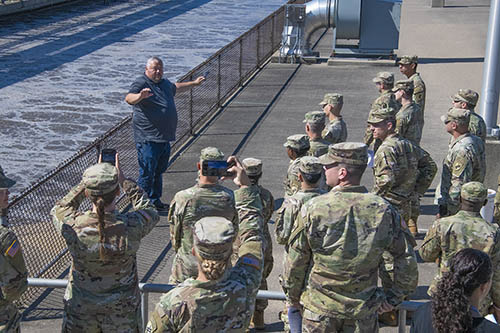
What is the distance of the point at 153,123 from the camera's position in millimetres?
9828

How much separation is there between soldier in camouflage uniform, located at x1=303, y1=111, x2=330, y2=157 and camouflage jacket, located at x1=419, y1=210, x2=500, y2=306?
233 cm

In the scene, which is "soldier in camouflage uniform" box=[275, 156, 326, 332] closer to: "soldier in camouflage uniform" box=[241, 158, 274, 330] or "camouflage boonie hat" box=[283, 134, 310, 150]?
"soldier in camouflage uniform" box=[241, 158, 274, 330]

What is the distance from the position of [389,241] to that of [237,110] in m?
11.4

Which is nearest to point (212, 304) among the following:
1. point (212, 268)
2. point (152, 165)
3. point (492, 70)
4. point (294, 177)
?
point (212, 268)

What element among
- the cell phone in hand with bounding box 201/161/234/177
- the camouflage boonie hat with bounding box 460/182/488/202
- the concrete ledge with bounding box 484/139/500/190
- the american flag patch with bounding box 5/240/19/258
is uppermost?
the cell phone in hand with bounding box 201/161/234/177

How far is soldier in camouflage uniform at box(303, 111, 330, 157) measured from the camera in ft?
26.9

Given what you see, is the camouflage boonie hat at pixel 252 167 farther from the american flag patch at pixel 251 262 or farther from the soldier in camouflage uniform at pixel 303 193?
the american flag patch at pixel 251 262

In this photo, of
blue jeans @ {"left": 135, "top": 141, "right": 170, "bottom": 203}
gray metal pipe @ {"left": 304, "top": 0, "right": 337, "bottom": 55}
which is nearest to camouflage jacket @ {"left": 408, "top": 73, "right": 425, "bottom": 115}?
blue jeans @ {"left": 135, "top": 141, "right": 170, "bottom": 203}

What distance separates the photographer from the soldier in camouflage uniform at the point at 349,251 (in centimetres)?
479

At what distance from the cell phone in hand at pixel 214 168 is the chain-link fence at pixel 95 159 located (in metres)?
1.66

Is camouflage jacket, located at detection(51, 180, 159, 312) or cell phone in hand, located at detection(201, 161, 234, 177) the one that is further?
cell phone in hand, located at detection(201, 161, 234, 177)

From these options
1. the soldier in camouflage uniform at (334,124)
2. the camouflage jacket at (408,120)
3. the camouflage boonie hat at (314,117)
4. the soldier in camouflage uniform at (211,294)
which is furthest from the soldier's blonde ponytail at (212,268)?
the camouflage jacket at (408,120)

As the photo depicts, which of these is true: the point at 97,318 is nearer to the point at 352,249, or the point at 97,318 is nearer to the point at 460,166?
the point at 352,249

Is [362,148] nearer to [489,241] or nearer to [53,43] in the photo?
[489,241]
